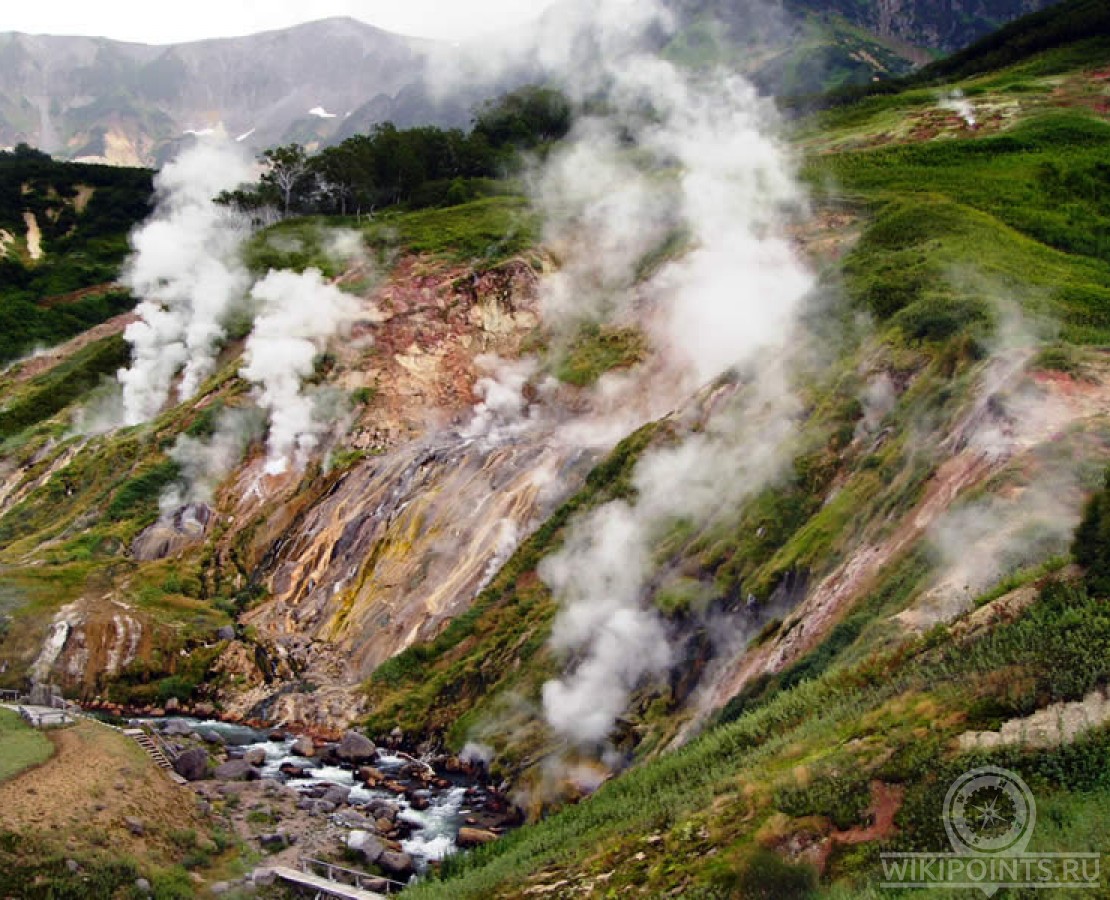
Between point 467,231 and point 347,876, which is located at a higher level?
point 467,231

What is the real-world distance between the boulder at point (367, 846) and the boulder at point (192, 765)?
6.88 metres

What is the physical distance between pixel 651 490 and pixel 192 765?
18691mm

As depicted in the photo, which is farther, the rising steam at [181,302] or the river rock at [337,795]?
the rising steam at [181,302]

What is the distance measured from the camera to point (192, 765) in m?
28.6

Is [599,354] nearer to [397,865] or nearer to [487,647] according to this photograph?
[487,647]

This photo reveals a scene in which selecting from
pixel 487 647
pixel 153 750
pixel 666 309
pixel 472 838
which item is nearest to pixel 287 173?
pixel 666 309

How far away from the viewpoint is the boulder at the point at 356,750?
3075cm

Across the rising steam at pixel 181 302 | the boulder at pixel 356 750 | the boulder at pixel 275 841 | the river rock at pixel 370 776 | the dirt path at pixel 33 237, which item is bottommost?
the boulder at pixel 356 750

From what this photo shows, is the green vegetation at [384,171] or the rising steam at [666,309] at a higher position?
the green vegetation at [384,171]

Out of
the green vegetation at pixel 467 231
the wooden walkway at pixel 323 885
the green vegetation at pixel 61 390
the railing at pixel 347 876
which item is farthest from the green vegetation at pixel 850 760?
the green vegetation at pixel 61 390

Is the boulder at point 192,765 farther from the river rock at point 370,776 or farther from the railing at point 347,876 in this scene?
the railing at point 347,876

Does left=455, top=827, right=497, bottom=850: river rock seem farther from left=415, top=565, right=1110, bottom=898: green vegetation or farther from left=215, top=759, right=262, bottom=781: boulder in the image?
left=215, top=759, right=262, bottom=781: boulder

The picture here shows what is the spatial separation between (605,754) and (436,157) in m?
69.4

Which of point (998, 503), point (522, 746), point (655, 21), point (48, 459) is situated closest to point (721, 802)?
point (998, 503)
